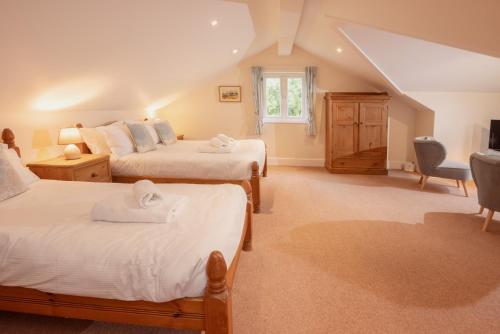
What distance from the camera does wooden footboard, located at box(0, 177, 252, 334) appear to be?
58.1 inches

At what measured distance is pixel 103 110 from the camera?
4391 millimetres

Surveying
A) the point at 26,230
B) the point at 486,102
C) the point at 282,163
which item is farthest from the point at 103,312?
the point at 486,102

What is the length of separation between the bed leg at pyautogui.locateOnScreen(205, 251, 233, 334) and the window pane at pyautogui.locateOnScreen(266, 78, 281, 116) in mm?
5196

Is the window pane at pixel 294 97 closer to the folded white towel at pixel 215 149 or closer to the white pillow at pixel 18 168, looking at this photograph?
the folded white towel at pixel 215 149

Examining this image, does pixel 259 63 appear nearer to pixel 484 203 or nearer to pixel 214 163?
pixel 214 163

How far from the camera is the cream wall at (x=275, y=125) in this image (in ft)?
19.4

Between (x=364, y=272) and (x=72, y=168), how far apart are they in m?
2.81

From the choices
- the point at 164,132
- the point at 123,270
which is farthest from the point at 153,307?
the point at 164,132

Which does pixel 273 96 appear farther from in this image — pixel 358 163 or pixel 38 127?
pixel 38 127

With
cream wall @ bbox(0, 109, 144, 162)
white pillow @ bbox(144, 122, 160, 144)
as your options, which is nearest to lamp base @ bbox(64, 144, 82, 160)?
cream wall @ bbox(0, 109, 144, 162)

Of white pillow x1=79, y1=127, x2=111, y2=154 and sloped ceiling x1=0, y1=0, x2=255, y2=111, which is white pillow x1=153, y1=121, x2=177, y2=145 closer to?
sloped ceiling x1=0, y1=0, x2=255, y2=111

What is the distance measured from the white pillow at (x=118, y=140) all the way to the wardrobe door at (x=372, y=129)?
3.73 metres

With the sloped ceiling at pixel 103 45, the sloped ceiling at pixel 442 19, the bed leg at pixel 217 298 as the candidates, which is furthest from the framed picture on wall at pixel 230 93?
the bed leg at pixel 217 298

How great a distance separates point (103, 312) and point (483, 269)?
2686mm
